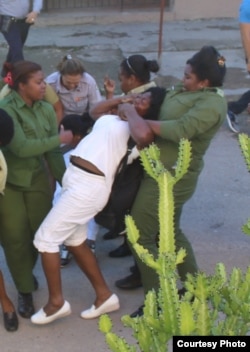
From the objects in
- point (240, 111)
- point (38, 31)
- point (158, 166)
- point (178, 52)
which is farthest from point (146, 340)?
point (38, 31)

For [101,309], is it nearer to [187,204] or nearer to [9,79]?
[9,79]

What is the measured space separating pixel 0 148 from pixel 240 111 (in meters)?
4.20

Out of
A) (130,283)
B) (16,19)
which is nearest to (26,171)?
(130,283)

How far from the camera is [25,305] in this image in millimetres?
5371

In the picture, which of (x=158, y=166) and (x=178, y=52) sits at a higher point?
(x=158, y=166)

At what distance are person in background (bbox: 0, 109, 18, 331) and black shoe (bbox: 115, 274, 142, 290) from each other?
80 centimetres

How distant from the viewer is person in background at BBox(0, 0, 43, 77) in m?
9.23

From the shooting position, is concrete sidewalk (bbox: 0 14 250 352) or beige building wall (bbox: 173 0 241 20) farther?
beige building wall (bbox: 173 0 241 20)


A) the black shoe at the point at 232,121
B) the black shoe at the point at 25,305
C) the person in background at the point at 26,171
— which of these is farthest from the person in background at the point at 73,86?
the black shoe at the point at 232,121

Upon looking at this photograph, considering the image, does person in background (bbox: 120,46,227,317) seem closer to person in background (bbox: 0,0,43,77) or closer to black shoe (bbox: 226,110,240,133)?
black shoe (bbox: 226,110,240,133)

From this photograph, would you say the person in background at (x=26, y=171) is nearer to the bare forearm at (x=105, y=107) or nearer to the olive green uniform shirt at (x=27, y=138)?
the olive green uniform shirt at (x=27, y=138)

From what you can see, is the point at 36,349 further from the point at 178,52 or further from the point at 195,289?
the point at 178,52

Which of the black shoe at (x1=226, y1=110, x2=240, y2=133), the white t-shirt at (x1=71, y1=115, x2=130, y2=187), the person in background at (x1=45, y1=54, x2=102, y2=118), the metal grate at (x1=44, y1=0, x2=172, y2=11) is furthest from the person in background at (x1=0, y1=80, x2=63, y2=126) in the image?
the metal grate at (x1=44, y1=0, x2=172, y2=11)

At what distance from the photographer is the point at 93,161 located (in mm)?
4930
